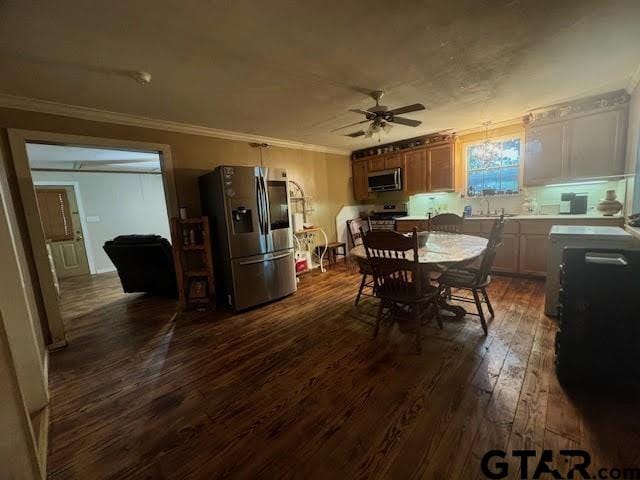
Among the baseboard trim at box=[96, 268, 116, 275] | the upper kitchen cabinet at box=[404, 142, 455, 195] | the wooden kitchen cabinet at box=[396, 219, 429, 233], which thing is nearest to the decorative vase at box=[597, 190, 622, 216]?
the upper kitchen cabinet at box=[404, 142, 455, 195]

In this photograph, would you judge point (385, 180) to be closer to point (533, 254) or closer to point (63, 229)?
point (533, 254)

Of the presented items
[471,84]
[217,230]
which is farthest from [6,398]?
[471,84]

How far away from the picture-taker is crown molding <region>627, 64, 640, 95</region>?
2.50 m

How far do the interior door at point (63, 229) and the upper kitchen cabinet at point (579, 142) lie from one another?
8.62 m

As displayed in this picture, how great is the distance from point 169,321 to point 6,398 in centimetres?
215

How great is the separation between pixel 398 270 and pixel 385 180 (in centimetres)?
344

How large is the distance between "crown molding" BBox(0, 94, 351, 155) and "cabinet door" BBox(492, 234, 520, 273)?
12.5 ft

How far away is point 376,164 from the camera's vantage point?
5410mm

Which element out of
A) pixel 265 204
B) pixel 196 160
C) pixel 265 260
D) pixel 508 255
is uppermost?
pixel 196 160

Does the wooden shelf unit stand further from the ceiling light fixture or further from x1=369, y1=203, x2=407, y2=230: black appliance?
x1=369, y1=203, x2=407, y2=230: black appliance

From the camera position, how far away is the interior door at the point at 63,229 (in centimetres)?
553

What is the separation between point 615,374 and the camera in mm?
1565

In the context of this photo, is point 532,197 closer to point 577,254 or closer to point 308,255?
point 577,254

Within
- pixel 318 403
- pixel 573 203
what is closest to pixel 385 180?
pixel 573 203
